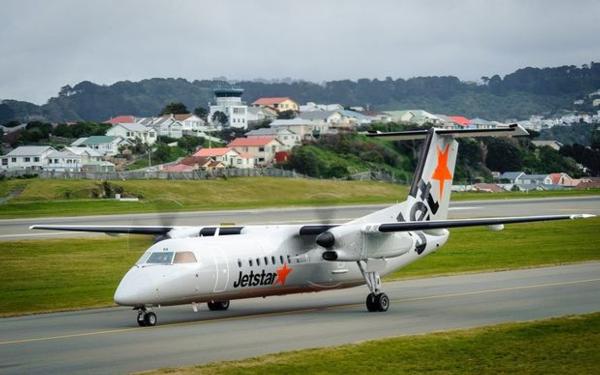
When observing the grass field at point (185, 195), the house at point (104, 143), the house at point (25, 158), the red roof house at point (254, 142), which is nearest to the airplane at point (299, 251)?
the grass field at point (185, 195)

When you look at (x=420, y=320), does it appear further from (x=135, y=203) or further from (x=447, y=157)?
(x=135, y=203)

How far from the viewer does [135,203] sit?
76812 mm

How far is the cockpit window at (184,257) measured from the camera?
24516 mm

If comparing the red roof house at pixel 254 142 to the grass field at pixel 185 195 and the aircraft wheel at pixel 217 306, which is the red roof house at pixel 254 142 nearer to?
the grass field at pixel 185 195

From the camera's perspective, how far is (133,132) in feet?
556

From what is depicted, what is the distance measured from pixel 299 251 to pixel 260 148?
127 m

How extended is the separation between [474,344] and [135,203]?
57360 mm

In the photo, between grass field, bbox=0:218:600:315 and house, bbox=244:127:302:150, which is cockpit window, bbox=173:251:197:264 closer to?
grass field, bbox=0:218:600:315

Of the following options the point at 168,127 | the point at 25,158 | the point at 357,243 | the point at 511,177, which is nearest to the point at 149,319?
the point at 357,243

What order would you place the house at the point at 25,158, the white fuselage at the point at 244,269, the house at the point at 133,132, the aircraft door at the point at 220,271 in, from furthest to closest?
the house at the point at 133,132
the house at the point at 25,158
the aircraft door at the point at 220,271
the white fuselage at the point at 244,269

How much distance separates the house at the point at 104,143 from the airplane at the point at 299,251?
122214 mm

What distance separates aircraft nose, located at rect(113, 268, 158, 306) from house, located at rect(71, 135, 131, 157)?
127225 mm

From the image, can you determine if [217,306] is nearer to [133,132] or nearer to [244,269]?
[244,269]

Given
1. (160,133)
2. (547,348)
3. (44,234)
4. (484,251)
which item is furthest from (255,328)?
(160,133)
